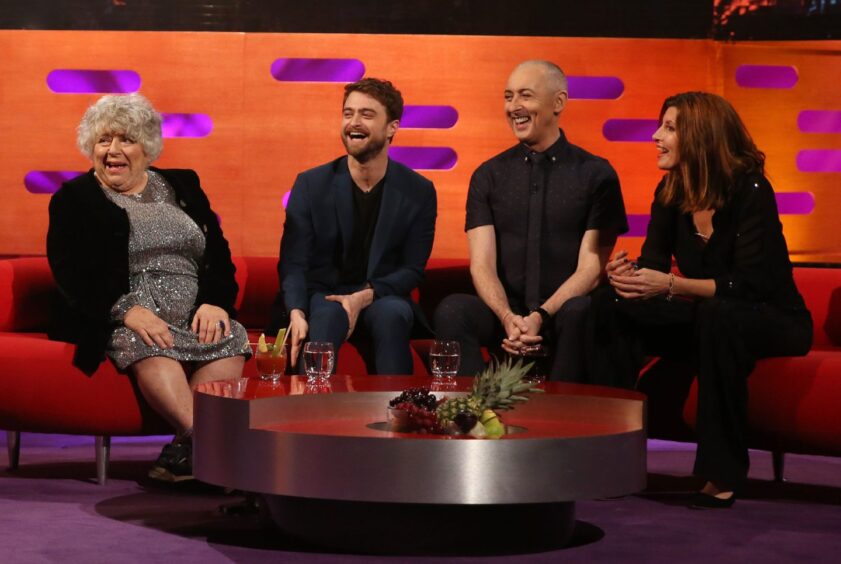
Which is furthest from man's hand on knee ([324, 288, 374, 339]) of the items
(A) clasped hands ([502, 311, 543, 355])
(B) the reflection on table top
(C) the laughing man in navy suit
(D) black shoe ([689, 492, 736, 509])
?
(D) black shoe ([689, 492, 736, 509])

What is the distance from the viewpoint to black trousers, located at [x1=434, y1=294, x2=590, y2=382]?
467 cm

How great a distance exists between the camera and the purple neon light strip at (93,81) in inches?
250

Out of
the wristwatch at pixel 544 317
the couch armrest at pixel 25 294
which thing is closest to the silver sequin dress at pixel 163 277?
the couch armrest at pixel 25 294

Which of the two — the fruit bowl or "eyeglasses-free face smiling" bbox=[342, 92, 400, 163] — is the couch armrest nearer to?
"eyeglasses-free face smiling" bbox=[342, 92, 400, 163]

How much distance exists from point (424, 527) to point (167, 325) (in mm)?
1513

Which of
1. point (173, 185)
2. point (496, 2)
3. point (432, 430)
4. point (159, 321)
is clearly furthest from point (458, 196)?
point (432, 430)

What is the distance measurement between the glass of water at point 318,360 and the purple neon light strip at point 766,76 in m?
3.23

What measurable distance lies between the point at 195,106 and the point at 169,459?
2356 mm

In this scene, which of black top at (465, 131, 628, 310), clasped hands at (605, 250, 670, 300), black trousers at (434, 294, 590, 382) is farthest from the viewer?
black top at (465, 131, 628, 310)

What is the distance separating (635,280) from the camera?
454 cm

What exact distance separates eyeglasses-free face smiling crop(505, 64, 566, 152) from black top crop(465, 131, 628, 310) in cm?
5

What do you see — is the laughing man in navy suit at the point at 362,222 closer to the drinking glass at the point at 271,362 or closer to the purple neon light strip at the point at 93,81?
the drinking glass at the point at 271,362

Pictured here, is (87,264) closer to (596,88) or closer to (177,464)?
(177,464)

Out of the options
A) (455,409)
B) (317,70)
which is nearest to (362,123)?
(317,70)
